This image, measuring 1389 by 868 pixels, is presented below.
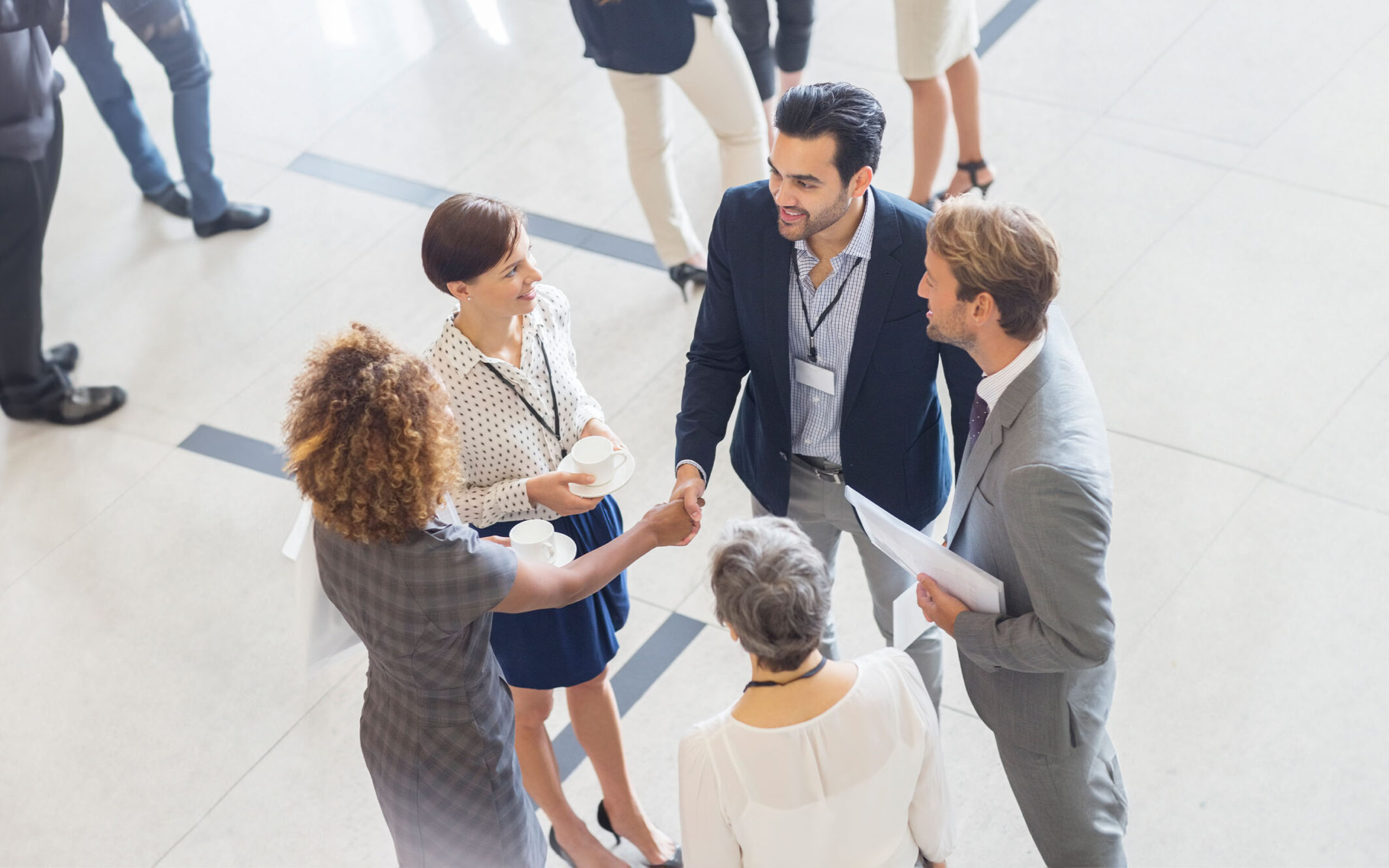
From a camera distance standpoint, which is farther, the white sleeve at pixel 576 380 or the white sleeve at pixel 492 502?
the white sleeve at pixel 576 380

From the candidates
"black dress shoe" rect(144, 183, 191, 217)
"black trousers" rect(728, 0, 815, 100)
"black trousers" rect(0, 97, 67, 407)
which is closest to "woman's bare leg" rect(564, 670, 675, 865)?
"black trousers" rect(0, 97, 67, 407)

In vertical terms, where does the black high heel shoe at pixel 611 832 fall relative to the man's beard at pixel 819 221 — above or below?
below

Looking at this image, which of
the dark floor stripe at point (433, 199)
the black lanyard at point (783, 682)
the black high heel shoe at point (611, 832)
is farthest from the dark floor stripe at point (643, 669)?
the dark floor stripe at point (433, 199)

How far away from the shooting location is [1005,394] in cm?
213

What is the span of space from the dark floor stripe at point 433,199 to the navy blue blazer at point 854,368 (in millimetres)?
2303

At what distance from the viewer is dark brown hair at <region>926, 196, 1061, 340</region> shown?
6.82 ft

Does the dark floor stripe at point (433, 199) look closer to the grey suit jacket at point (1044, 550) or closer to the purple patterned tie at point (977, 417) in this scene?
the purple patterned tie at point (977, 417)

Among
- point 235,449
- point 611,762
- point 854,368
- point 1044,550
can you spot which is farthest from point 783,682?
point 235,449

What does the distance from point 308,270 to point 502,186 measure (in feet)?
2.88

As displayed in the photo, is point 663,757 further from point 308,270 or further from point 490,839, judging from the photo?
point 308,270

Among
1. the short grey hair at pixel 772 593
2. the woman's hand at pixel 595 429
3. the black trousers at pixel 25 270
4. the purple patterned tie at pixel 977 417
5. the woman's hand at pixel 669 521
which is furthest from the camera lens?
the black trousers at pixel 25 270

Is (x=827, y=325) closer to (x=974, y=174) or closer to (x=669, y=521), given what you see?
(x=669, y=521)

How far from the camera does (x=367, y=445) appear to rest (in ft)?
6.76

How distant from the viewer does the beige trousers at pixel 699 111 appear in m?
4.26
